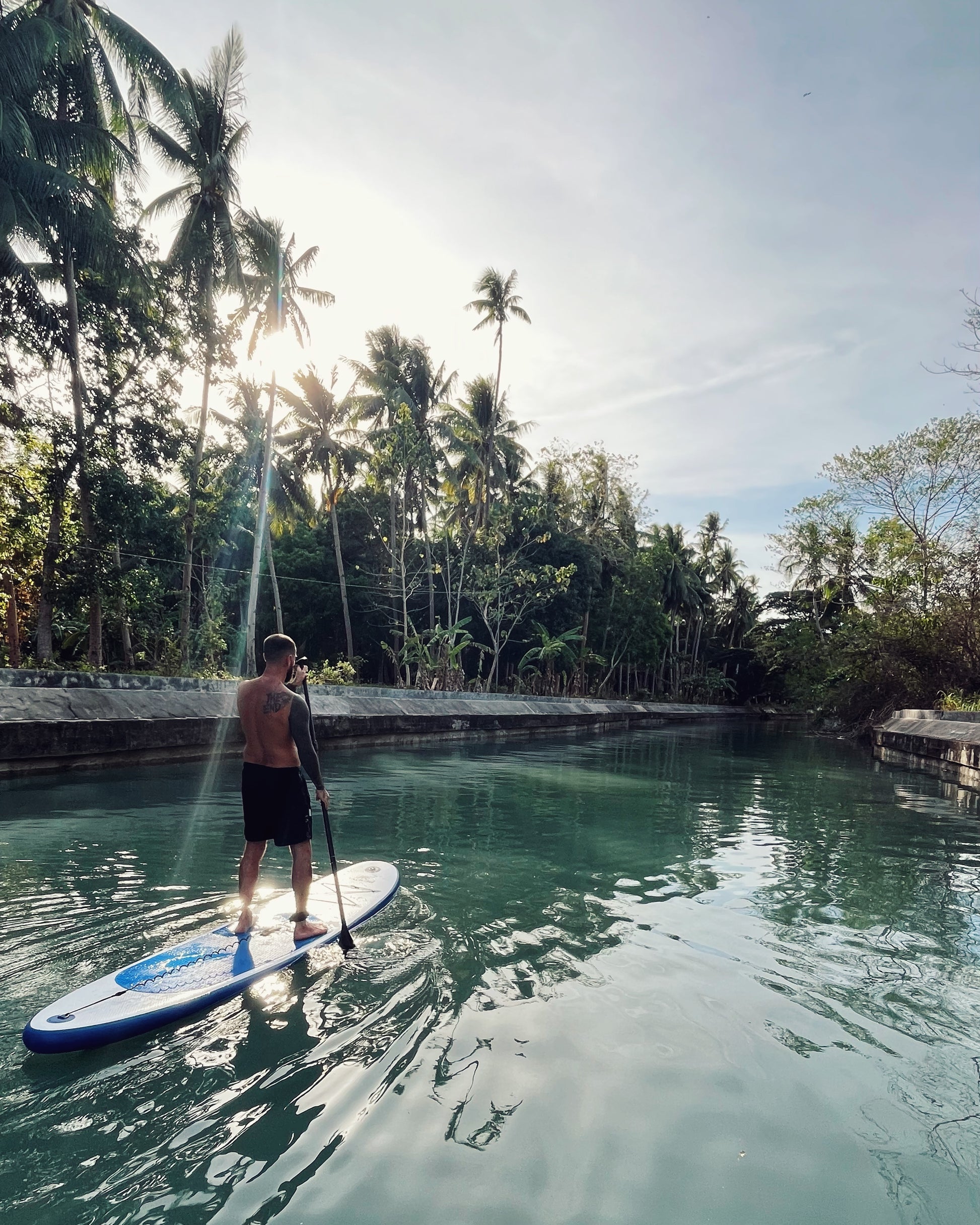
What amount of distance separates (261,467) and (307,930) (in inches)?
837

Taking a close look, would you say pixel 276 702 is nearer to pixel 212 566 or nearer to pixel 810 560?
pixel 212 566

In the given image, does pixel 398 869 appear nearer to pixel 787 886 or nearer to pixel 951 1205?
pixel 787 886

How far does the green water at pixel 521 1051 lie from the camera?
2.40 metres

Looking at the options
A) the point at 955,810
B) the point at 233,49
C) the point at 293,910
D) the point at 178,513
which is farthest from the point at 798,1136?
the point at 233,49

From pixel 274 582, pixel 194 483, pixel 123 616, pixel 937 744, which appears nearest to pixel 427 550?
pixel 274 582

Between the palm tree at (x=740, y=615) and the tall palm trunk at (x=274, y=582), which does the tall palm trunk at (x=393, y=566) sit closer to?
the tall palm trunk at (x=274, y=582)

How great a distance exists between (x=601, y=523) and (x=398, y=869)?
33652 millimetres

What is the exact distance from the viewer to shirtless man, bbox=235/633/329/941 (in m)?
4.48

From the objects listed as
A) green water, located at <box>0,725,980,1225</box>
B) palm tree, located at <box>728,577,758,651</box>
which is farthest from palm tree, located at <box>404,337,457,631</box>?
palm tree, located at <box>728,577,758,651</box>

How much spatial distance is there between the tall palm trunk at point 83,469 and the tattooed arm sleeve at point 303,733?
1201cm

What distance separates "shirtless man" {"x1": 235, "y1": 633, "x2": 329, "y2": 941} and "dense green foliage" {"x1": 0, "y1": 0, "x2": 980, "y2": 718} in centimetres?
1181

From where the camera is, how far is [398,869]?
246 inches

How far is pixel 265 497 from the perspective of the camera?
20.3 m

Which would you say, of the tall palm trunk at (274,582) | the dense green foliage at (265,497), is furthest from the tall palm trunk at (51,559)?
the tall palm trunk at (274,582)
